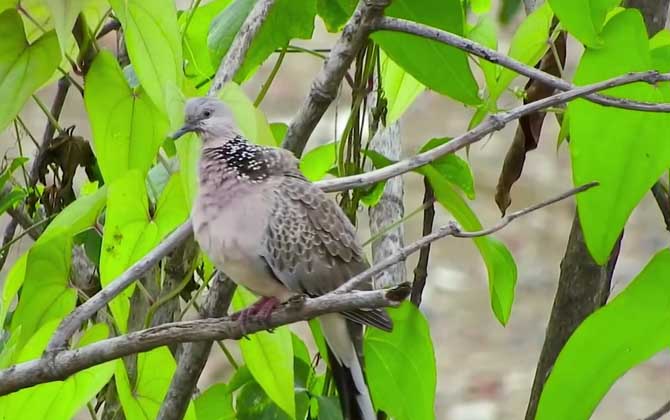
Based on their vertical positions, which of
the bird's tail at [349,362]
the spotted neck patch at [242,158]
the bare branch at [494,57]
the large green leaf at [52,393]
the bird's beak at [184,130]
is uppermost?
the bare branch at [494,57]

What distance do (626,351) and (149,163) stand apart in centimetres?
46

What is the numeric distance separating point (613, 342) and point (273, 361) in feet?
1.15

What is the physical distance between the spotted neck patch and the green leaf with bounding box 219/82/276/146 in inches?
3.8

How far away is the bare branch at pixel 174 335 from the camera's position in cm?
A: 85

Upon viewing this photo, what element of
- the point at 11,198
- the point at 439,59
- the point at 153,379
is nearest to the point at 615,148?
the point at 439,59

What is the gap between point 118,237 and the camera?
112 centimetres

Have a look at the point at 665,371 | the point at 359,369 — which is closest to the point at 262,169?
the point at 359,369

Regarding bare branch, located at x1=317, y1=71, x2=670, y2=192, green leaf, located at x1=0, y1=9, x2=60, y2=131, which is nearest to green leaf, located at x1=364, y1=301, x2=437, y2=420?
bare branch, located at x1=317, y1=71, x2=670, y2=192

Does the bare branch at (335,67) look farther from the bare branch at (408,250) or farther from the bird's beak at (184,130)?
the bare branch at (408,250)

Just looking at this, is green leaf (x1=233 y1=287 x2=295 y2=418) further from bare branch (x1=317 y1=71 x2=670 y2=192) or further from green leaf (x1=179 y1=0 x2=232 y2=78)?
green leaf (x1=179 y1=0 x2=232 y2=78)

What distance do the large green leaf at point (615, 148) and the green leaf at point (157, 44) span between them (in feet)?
1.11

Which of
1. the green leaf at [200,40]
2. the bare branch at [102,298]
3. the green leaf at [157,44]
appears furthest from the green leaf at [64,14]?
the green leaf at [200,40]

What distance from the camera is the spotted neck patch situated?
1.22 metres

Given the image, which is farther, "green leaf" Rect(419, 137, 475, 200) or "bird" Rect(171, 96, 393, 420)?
"green leaf" Rect(419, 137, 475, 200)
